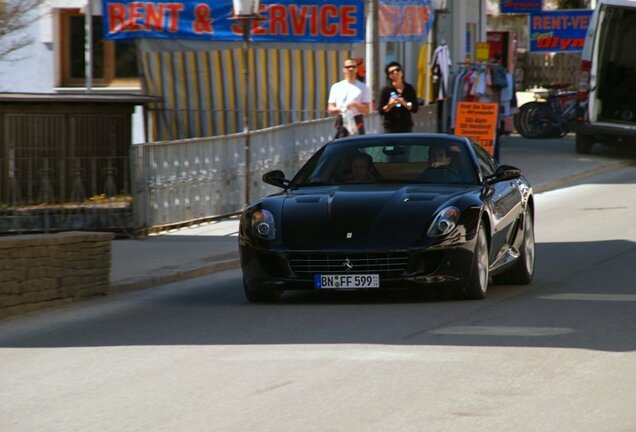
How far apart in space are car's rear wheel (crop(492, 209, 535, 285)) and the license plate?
78.4 inches

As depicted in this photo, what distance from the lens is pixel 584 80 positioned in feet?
94.1

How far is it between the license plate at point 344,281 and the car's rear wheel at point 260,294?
1.69 ft

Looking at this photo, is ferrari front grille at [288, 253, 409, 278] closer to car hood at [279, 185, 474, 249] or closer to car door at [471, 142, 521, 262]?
car hood at [279, 185, 474, 249]

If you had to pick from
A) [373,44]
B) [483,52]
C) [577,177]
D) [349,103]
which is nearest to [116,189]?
[349,103]

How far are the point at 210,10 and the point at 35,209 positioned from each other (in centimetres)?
620

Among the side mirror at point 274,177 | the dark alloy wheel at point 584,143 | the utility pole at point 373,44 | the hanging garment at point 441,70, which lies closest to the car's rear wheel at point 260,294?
the side mirror at point 274,177

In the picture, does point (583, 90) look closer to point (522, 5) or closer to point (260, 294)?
point (522, 5)

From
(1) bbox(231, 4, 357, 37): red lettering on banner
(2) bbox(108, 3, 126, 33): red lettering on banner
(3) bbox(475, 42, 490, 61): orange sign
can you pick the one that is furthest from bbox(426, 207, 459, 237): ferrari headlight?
(3) bbox(475, 42, 490, 61): orange sign

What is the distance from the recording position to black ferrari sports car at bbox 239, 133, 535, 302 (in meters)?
11.6

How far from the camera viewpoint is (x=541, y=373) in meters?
8.56

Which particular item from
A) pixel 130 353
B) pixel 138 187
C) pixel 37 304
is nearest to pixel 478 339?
pixel 130 353

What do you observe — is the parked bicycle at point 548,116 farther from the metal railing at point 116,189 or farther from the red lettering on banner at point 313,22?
the metal railing at point 116,189

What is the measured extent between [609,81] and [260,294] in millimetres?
17914

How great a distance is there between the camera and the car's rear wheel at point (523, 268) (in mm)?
13258
